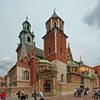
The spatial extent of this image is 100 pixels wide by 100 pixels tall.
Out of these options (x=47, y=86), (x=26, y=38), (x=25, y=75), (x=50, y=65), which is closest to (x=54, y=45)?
(x=50, y=65)

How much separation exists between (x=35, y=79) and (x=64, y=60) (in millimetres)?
10958

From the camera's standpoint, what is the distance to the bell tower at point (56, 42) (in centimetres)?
6359

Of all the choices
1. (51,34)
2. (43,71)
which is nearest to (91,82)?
(51,34)

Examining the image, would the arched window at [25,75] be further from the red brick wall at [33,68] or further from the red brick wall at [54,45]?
the red brick wall at [54,45]

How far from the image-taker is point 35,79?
61.8 metres

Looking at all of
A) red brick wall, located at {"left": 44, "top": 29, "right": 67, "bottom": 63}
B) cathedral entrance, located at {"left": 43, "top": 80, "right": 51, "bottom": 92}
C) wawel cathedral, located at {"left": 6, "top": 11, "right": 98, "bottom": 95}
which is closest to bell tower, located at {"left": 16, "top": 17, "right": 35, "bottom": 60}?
wawel cathedral, located at {"left": 6, "top": 11, "right": 98, "bottom": 95}

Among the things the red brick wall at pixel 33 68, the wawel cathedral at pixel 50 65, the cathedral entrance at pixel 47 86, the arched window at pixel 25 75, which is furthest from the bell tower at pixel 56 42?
the cathedral entrance at pixel 47 86

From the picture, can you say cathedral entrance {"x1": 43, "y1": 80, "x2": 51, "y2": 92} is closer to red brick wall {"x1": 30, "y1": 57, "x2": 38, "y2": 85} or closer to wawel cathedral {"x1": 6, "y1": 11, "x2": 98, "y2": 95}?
wawel cathedral {"x1": 6, "y1": 11, "x2": 98, "y2": 95}

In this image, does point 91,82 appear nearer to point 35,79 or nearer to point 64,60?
point 64,60

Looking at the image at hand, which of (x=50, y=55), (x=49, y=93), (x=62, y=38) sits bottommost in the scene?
(x=49, y=93)

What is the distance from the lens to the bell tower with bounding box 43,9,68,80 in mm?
63591

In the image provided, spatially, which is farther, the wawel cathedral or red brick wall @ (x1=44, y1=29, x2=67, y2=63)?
red brick wall @ (x1=44, y1=29, x2=67, y2=63)

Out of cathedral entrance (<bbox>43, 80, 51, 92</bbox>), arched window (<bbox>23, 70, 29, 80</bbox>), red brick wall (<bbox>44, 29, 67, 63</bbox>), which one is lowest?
cathedral entrance (<bbox>43, 80, 51, 92</bbox>)

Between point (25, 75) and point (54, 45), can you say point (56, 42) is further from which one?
point (25, 75)
